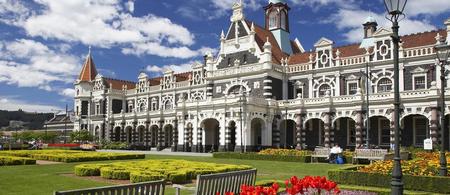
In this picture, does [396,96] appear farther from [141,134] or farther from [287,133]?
[141,134]

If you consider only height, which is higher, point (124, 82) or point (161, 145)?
point (124, 82)

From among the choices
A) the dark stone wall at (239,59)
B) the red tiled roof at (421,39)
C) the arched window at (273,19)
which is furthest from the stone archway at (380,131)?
the arched window at (273,19)

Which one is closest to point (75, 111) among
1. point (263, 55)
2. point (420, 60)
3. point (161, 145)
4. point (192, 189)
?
point (161, 145)

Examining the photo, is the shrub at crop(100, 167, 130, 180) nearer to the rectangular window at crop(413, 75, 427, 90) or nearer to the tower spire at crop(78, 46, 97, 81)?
the rectangular window at crop(413, 75, 427, 90)

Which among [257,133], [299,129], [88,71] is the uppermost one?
[88,71]

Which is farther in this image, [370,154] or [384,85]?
[384,85]

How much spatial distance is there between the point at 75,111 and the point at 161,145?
1010 inches

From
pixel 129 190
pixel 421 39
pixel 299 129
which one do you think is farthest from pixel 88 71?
pixel 129 190

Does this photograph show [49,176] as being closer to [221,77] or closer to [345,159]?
[345,159]

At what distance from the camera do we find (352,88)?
49.8 metres

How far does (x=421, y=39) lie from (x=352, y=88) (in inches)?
342

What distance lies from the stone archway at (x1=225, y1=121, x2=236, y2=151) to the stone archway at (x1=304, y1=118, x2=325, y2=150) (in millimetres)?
8249

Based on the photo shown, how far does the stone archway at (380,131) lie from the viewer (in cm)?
4619

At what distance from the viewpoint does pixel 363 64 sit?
48531 millimetres
